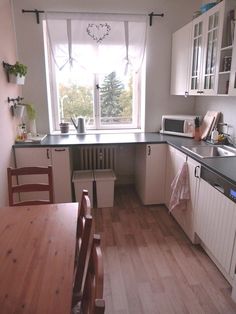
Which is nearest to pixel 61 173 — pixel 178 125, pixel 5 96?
pixel 5 96

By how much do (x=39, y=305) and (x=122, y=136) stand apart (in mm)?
2498

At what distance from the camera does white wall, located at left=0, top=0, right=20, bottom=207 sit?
2422 mm

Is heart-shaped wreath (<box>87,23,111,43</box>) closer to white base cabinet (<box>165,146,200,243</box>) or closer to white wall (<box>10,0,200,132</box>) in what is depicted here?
white wall (<box>10,0,200,132</box>)

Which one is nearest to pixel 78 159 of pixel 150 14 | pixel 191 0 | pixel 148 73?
pixel 148 73

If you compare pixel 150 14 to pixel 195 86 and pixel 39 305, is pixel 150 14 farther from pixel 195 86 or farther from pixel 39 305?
pixel 39 305

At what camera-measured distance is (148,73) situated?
3275 millimetres

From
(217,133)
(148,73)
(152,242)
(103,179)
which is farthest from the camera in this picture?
(148,73)

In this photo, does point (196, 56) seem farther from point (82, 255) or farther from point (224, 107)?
point (82, 255)

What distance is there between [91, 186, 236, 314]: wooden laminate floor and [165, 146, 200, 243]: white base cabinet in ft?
0.38

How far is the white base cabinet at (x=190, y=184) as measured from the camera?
7.19 ft

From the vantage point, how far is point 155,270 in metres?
2.01

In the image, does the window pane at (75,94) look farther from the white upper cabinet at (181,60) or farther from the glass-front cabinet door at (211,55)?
the glass-front cabinet door at (211,55)

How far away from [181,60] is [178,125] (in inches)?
31.0

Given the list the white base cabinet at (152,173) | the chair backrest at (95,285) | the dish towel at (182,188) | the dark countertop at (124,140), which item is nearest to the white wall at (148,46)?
the dark countertop at (124,140)
